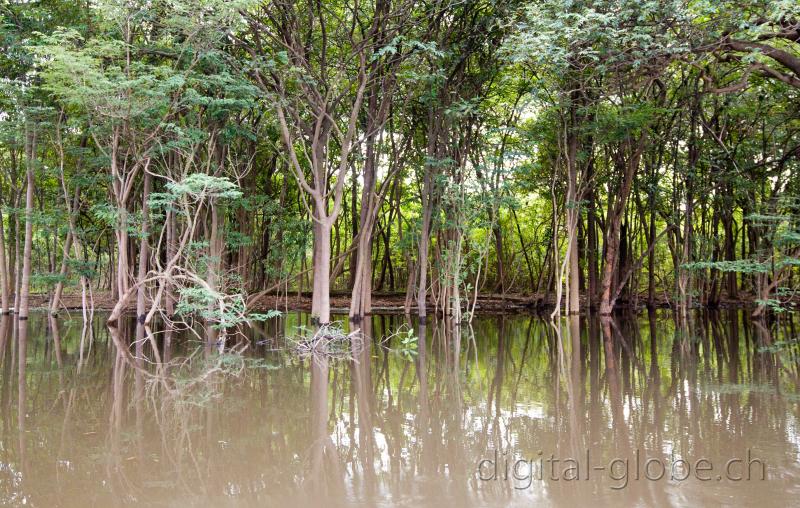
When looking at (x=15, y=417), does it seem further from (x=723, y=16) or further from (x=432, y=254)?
(x=432, y=254)

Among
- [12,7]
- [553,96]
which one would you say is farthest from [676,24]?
[12,7]

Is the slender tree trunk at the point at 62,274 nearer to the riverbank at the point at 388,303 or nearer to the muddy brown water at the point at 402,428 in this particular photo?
the riverbank at the point at 388,303

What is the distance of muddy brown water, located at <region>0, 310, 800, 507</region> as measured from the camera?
12.1 ft

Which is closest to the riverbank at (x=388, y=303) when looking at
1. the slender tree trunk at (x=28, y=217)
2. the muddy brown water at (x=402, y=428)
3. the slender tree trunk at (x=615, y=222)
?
the slender tree trunk at (x=615, y=222)

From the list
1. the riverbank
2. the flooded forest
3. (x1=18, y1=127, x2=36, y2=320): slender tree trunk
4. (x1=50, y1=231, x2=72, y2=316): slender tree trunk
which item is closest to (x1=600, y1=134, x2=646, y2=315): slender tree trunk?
the flooded forest

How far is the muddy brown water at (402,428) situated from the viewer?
12.1 feet

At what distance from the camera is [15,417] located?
218 inches

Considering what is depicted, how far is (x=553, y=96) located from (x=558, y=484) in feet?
44.9

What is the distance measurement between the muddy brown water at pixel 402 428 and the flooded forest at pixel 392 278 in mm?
37

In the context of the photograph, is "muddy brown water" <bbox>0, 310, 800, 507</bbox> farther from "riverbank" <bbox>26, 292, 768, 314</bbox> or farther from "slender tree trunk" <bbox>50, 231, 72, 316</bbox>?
"riverbank" <bbox>26, 292, 768, 314</bbox>

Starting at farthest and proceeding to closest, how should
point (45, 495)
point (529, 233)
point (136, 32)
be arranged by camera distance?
1. point (529, 233)
2. point (136, 32)
3. point (45, 495)

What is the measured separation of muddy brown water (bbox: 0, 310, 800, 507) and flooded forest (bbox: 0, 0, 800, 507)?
0.04 meters

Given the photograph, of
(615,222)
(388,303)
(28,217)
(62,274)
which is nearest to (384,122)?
(615,222)

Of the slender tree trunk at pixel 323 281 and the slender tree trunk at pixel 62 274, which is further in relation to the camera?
the slender tree trunk at pixel 62 274
